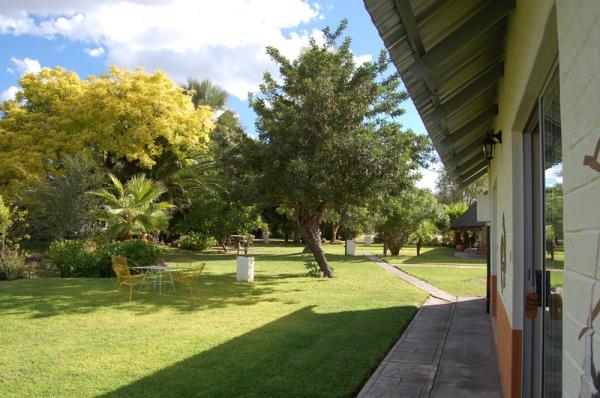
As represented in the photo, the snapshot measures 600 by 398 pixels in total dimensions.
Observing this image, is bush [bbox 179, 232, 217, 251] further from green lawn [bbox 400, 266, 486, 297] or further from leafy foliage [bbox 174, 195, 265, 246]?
green lawn [bbox 400, 266, 486, 297]

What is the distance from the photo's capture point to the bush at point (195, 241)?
97.6 feet

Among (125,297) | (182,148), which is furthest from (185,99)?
(125,297)

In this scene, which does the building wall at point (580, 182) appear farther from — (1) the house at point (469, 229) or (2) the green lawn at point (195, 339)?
(1) the house at point (469, 229)

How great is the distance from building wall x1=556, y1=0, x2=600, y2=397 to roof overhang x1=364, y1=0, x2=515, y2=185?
1.19 m

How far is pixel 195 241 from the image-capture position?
29.8 m

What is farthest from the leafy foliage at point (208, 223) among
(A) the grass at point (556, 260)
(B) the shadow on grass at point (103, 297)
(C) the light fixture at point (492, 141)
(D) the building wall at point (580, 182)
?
(D) the building wall at point (580, 182)

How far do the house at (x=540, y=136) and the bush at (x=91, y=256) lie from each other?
1304cm

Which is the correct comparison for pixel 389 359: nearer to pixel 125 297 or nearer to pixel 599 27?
pixel 599 27

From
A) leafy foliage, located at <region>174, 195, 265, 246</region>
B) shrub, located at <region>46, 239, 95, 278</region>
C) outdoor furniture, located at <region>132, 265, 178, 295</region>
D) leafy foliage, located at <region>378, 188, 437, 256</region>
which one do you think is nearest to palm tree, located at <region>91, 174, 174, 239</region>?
shrub, located at <region>46, 239, 95, 278</region>

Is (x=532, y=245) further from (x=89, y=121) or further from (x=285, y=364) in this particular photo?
(x=89, y=121)

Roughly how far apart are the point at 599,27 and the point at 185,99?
87.9 ft

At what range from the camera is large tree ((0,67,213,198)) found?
24.1 meters

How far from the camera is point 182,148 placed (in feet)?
93.0

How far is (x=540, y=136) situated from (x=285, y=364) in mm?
4414
